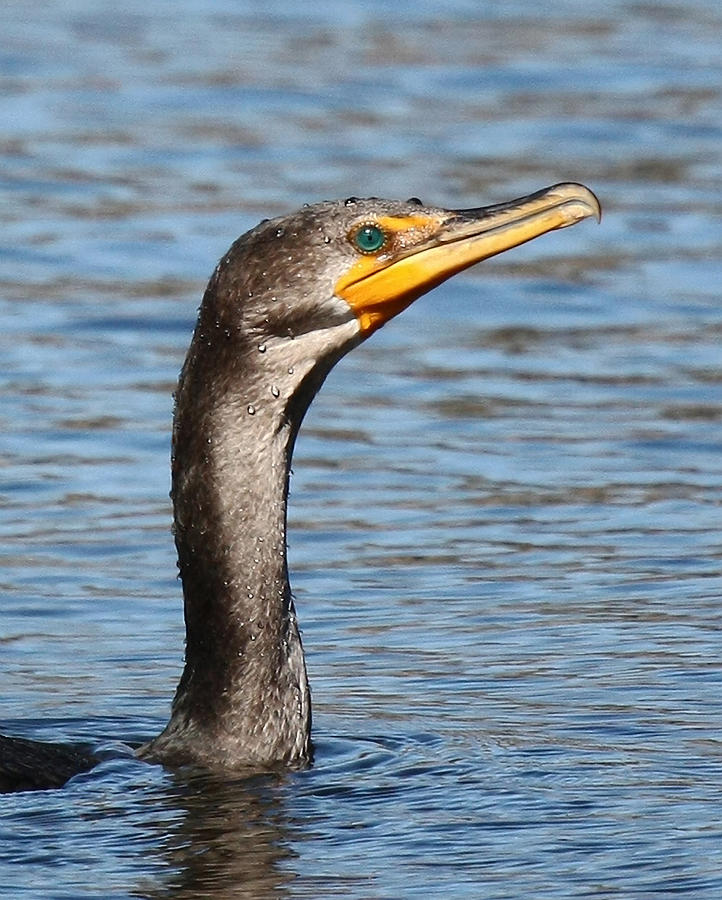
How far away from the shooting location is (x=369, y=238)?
7.67 m

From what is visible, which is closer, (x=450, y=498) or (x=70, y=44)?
(x=450, y=498)

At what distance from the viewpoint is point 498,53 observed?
2036cm

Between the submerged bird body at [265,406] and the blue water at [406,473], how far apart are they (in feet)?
0.87

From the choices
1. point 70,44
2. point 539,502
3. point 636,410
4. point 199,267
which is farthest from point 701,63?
point 539,502

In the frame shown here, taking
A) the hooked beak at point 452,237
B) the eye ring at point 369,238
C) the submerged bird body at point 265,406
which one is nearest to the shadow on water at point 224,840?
the submerged bird body at point 265,406

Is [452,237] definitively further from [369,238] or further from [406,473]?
[406,473]

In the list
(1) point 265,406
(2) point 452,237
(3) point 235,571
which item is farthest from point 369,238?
(3) point 235,571

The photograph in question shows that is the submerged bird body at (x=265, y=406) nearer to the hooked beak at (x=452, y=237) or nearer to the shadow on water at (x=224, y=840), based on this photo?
the hooked beak at (x=452, y=237)

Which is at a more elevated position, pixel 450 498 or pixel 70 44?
pixel 70 44

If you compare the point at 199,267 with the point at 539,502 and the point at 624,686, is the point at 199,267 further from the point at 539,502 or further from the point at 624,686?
the point at 624,686

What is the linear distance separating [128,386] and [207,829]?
17.3 feet

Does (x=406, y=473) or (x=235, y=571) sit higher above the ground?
(x=406, y=473)

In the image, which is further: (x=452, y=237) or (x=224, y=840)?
(x=452, y=237)

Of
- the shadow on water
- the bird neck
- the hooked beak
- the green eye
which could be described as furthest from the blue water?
the green eye
